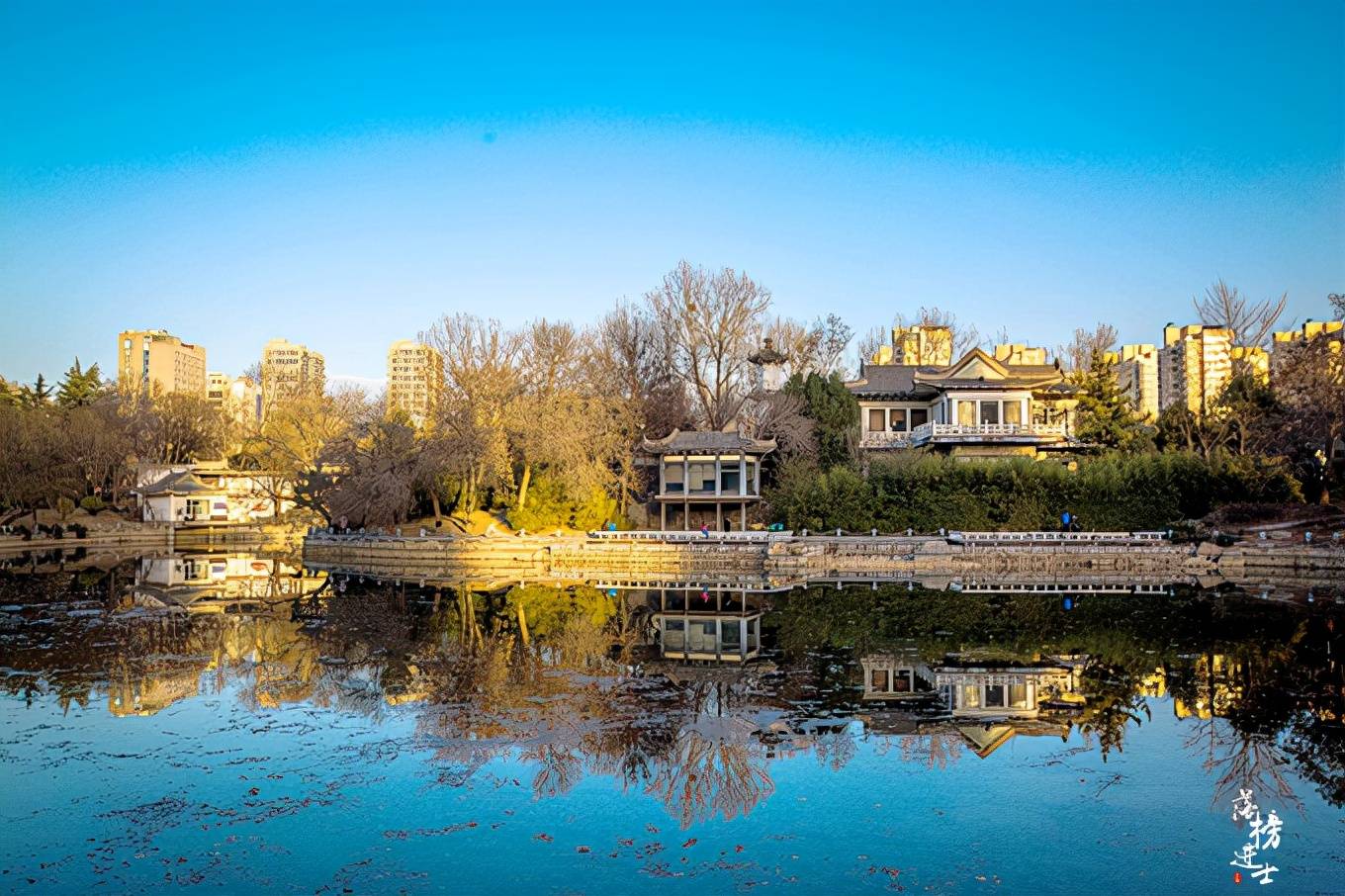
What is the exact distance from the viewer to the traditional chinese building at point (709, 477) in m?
38.3

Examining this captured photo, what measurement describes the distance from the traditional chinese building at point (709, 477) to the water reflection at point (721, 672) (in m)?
12.1

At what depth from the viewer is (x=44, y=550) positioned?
41969mm

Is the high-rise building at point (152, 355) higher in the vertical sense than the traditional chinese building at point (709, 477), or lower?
higher

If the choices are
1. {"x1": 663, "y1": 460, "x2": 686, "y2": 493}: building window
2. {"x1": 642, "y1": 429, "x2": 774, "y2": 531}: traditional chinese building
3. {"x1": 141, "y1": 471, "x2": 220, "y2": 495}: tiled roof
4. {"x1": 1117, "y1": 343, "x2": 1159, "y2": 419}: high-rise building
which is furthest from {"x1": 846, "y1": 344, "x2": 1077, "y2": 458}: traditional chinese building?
{"x1": 1117, "y1": 343, "x2": 1159, "y2": 419}: high-rise building

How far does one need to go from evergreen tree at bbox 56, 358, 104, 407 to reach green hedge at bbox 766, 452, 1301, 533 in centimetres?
4781

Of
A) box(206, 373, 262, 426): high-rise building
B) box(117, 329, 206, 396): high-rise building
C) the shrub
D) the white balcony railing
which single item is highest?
box(117, 329, 206, 396): high-rise building

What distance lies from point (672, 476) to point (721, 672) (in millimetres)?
23396

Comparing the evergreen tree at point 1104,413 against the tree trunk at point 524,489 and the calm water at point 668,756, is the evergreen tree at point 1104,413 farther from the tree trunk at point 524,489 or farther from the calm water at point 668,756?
the tree trunk at point 524,489

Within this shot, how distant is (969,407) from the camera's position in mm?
41719

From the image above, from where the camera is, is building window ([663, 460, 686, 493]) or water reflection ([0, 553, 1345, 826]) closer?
water reflection ([0, 553, 1345, 826])

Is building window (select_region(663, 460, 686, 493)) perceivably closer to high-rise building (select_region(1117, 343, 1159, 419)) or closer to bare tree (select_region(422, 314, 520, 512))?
bare tree (select_region(422, 314, 520, 512))

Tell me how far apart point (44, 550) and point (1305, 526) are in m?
47.0

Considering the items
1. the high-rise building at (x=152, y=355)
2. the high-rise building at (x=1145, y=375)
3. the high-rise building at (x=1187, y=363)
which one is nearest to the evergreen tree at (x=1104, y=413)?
the high-rise building at (x=1187, y=363)

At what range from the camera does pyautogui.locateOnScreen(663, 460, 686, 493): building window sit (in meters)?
39.2
